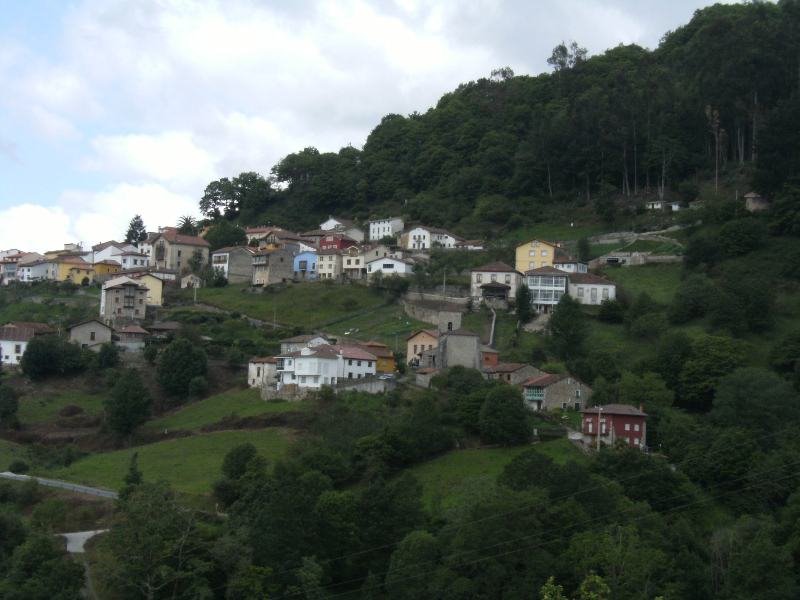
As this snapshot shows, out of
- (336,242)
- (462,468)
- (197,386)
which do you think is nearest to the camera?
(462,468)

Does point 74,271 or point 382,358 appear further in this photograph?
point 74,271

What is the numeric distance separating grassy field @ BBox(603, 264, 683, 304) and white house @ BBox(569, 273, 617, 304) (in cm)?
111

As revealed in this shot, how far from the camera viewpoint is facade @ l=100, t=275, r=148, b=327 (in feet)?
240

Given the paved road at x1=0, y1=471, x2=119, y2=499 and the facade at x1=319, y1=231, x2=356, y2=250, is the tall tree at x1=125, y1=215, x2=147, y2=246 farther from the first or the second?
the paved road at x1=0, y1=471, x2=119, y2=499

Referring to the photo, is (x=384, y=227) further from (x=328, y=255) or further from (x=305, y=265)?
(x=305, y=265)

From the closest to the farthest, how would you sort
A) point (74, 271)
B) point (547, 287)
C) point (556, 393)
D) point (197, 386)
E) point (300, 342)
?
point (556, 393), point (197, 386), point (300, 342), point (547, 287), point (74, 271)

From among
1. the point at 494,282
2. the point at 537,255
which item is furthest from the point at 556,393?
the point at 537,255

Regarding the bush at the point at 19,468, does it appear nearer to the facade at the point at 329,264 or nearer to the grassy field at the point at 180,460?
the grassy field at the point at 180,460

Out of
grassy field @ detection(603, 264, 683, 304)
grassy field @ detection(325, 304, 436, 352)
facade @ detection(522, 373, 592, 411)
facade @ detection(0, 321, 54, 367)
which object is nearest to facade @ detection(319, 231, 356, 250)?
grassy field @ detection(325, 304, 436, 352)

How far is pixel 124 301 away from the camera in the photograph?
73.3 m

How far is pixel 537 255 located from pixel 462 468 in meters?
26.8

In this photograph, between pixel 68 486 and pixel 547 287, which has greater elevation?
pixel 547 287

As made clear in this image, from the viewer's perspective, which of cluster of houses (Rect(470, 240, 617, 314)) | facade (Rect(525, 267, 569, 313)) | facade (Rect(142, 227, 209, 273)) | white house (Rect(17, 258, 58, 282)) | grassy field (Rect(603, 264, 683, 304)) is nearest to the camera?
grassy field (Rect(603, 264, 683, 304))

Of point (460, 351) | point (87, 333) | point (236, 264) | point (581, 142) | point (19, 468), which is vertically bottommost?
point (19, 468)
